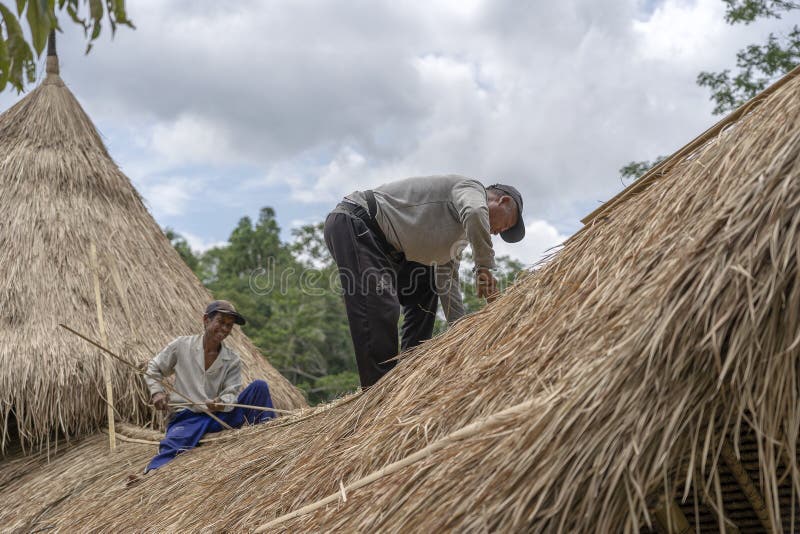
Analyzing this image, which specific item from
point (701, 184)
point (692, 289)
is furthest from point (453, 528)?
point (701, 184)

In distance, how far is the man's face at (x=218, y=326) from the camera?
4.37 m

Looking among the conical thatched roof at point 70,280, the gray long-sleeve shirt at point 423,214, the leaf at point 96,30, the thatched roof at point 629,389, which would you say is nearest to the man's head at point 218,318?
the conical thatched roof at point 70,280

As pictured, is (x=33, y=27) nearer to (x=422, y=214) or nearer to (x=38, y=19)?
(x=38, y=19)

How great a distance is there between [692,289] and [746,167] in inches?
13.9

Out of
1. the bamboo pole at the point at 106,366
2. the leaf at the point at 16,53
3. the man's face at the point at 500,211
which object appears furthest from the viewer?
the bamboo pole at the point at 106,366

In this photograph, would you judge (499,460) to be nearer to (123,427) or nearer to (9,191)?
(123,427)

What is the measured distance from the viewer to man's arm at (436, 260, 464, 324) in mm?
3393

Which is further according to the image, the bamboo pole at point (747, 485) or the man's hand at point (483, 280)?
the man's hand at point (483, 280)

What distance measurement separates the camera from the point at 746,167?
5.26 ft

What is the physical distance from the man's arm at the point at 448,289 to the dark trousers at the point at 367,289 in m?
0.18

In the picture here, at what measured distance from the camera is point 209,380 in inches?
173

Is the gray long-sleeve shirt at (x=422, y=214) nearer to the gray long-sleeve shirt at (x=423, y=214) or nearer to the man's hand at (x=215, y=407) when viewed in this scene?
the gray long-sleeve shirt at (x=423, y=214)

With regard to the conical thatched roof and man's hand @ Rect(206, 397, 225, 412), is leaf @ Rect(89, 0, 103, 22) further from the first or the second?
the conical thatched roof

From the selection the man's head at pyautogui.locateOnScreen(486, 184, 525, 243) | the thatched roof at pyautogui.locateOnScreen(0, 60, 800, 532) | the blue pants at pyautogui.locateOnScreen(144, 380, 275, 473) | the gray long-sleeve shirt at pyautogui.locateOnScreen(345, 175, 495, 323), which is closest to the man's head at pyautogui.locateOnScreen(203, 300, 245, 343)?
the blue pants at pyautogui.locateOnScreen(144, 380, 275, 473)
